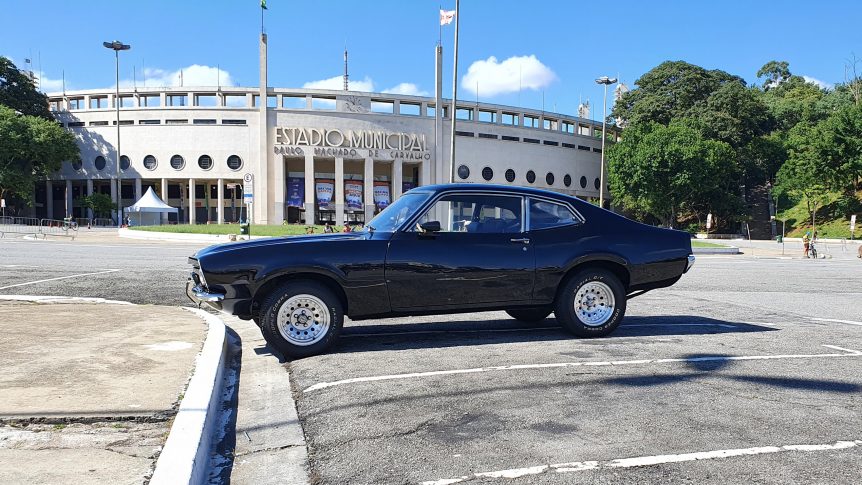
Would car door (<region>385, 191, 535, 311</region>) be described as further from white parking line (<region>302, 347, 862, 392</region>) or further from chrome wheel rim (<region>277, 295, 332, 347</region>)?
white parking line (<region>302, 347, 862, 392</region>)

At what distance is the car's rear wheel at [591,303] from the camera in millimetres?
6418

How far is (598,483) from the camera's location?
9.46 feet

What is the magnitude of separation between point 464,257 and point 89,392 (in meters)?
3.46

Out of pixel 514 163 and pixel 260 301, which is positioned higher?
pixel 514 163

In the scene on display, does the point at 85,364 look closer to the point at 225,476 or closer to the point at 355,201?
the point at 225,476

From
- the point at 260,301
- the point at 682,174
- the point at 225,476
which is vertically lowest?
the point at 225,476

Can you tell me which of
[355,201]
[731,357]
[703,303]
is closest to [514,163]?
[355,201]

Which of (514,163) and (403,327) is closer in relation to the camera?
(403,327)

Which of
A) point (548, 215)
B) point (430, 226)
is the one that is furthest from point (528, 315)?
point (430, 226)

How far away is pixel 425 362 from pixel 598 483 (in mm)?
2713

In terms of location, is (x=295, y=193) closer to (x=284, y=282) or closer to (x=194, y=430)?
(x=284, y=282)

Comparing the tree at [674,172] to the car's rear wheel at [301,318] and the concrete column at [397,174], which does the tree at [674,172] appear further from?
the car's rear wheel at [301,318]

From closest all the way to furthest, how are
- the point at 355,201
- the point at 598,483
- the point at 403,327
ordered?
the point at 598,483
the point at 403,327
the point at 355,201

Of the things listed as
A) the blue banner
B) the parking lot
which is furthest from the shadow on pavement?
the blue banner
